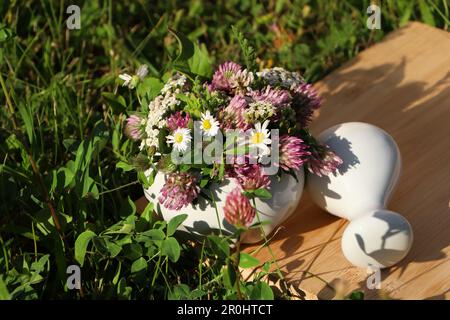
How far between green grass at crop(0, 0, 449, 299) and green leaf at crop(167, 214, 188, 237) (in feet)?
0.04

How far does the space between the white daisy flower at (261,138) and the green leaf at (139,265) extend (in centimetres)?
30

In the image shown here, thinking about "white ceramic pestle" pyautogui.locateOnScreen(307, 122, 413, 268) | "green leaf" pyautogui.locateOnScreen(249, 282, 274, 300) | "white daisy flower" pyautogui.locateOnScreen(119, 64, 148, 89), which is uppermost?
"white daisy flower" pyautogui.locateOnScreen(119, 64, 148, 89)

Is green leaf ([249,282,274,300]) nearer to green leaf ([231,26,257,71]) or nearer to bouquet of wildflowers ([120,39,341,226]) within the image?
bouquet of wildflowers ([120,39,341,226])

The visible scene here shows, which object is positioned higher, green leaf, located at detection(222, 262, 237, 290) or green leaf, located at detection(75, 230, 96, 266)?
green leaf, located at detection(222, 262, 237, 290)

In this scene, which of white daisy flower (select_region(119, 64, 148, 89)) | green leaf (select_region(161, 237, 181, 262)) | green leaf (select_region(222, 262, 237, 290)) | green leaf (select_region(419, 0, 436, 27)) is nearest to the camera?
green leaf (select_region(222, 262, 237, 290))

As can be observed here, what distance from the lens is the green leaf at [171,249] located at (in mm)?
1546

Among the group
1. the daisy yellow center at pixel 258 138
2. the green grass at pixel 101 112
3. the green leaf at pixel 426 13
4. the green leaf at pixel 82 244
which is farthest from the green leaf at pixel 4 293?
the green leaf at pixel 426 13

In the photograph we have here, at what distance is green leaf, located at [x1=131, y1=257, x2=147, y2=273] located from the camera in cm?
157

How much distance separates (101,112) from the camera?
6.84ft

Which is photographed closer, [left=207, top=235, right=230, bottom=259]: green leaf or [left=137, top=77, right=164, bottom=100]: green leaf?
[left=207, top=235, right=230, bottom=259]: green leaf

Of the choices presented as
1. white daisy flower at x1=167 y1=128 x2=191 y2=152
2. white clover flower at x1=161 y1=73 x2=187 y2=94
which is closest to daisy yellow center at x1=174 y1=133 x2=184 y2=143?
white daisy flower at x1=167 y1=128 x2=191 y2=152

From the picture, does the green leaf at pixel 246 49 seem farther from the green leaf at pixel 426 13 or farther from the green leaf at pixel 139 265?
the green leaf at pixel 426 13
